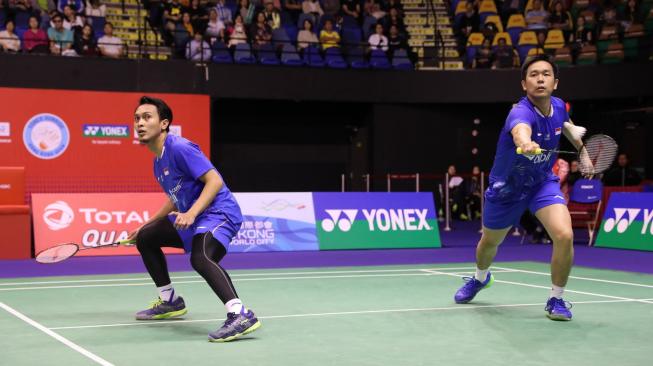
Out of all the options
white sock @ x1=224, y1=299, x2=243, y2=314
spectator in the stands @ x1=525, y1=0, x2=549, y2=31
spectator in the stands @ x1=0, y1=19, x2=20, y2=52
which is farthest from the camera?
spectator in the stands @ x1=525, y1=0, x2=549, y2=31

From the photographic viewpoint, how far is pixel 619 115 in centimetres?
2258

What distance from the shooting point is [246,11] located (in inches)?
786

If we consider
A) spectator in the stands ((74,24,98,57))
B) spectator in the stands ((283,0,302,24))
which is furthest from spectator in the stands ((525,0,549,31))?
spectator in the stands ((74,24,98,57))

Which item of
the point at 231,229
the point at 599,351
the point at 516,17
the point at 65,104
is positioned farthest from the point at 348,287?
the point at 516,17

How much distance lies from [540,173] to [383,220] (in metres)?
7.37

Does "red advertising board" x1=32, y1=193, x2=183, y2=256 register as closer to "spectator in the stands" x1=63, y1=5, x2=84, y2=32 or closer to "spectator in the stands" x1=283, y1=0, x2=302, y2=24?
"spectator in the stands" x1=63, y1=5, x2=84, y2=32

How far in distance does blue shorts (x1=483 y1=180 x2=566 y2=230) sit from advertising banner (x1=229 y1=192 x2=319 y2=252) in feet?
21.4

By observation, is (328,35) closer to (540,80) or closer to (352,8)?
(352,8)

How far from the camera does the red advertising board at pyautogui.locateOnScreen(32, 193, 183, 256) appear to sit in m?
12.0

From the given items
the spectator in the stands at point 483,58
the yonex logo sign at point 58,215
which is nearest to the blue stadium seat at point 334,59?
the spectator in the stands at point 483,58

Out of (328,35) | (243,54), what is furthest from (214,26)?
(328,35)

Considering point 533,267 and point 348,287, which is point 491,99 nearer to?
point 533,267

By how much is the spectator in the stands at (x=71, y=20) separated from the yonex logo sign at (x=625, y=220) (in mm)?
10766

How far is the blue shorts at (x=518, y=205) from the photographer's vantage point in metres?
6.32
